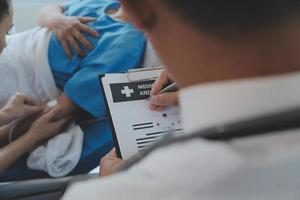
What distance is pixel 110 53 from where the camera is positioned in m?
1.30

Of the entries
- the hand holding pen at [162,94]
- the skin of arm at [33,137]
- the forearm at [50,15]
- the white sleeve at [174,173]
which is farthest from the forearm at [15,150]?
the white sleeve at [174,173]

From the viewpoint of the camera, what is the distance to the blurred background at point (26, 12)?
2.00 m

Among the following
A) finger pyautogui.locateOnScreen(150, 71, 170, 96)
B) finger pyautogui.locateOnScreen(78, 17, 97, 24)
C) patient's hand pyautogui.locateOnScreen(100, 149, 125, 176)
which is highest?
finger pyautogui.locateOnScreen(78, 17, 97, 24)

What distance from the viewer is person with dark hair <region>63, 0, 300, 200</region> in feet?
1.22

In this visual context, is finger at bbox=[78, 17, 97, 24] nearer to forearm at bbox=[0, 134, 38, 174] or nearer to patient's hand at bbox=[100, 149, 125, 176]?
forearm at bbox=[0, 134, 38, 174]

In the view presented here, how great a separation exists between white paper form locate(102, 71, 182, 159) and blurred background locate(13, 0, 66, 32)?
3.95 ft

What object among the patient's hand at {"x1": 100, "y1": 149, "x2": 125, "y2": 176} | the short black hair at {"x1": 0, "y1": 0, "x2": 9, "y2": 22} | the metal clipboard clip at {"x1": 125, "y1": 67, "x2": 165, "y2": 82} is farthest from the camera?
the short black hair at {"x1": 0, "y1": 0, "x2": 9, "y2": 22}

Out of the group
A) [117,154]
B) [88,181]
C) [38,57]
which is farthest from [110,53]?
[88,181]

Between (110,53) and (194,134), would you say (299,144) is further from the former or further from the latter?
(110,53)

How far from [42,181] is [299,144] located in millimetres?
927

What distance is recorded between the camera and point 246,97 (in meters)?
0.39

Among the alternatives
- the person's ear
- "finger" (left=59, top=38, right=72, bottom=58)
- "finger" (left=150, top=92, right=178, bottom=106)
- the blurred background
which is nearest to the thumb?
"finger" (left=59, top=38, right=72, bottom=58)

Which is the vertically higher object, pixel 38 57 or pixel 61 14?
pixel 61 14

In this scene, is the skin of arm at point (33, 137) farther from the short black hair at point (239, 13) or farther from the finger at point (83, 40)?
the short black hair at point (239, 13)
